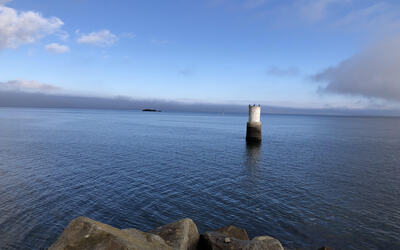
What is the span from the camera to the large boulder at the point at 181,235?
9.12 metres

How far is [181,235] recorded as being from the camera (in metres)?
9.43

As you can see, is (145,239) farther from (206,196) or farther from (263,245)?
(206,196)

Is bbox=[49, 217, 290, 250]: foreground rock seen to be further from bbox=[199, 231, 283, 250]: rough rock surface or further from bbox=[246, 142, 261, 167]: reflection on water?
bbox=[246, 142, 261, 167]: reflection on water

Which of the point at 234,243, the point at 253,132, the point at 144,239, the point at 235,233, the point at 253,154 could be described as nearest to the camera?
the point at 144,239

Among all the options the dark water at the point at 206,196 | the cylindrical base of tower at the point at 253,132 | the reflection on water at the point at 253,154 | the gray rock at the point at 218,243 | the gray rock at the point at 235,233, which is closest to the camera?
the gray rock at the point at 218,243

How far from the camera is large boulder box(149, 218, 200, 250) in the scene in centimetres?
912

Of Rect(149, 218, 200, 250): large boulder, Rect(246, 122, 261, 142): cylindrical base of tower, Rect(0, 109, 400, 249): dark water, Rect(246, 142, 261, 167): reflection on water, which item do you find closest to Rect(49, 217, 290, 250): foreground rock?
Rect(149, 218, 200, 250): large boulder

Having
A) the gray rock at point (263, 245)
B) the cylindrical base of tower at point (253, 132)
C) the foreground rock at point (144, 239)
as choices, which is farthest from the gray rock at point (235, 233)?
the cylindrical base of tower at point (253, 132)

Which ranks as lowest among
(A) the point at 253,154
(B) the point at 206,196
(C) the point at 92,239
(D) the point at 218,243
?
(A) the point at 253,154

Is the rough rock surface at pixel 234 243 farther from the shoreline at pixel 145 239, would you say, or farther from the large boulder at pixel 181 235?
the large boulder at pixel 181 235

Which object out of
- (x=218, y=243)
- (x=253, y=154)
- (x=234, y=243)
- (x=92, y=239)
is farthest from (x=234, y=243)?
(x=253, y=154)

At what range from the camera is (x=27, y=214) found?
48.5 feet

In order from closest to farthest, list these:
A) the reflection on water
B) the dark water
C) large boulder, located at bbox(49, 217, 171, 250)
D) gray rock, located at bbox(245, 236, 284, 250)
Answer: large boulder, located at bbox(49, 217, 171, 250), gray rock, located at bbox(245, 236, 284, 250), the dark water, the reflection on water

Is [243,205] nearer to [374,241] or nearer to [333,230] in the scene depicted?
[333,230]
